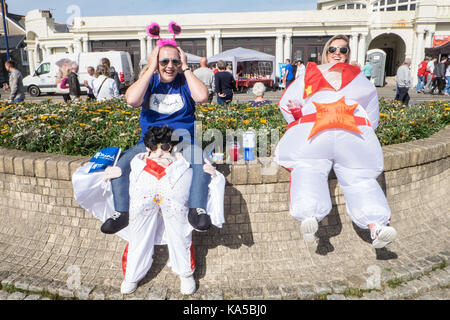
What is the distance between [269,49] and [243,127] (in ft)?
73.0

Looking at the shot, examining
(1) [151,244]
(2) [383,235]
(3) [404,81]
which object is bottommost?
(1) [151,244]

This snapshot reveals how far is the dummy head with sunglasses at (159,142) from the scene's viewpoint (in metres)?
2.82

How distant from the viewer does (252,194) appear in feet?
11.5

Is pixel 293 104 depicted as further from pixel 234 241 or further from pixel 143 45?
pixel 143 45

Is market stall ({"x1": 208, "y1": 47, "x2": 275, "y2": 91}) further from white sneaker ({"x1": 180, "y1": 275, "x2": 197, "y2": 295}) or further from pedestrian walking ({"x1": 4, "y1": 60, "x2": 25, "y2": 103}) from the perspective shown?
white sneaker ({"x1": 180, "y1": 275, "x2": 197, "y2": 295})

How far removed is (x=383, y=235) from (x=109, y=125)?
12.3ft

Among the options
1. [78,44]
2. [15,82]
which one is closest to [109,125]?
[15,82]

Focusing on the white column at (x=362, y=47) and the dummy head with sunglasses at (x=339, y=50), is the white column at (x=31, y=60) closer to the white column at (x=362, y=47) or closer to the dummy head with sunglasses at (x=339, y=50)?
the white column at (x=362, y=47)

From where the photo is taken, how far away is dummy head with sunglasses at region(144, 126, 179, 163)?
2818 millimetres

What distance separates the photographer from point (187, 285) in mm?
3018

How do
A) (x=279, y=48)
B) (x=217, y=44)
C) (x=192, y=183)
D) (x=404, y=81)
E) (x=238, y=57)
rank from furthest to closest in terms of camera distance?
(x=217, y=44)
(x=279, y=48)
(x=238, y=57)
(x=404, y=81)
(x=192, y=183)

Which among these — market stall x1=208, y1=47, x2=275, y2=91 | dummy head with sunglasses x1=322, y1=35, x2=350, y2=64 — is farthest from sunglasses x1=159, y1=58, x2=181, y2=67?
market stall x1=208, y1=47, x2=275, y2=91

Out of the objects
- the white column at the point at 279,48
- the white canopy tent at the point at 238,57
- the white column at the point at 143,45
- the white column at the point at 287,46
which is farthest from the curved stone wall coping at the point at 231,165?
the white column at the point at 143,45

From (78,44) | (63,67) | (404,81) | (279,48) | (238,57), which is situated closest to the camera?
(404,81)
